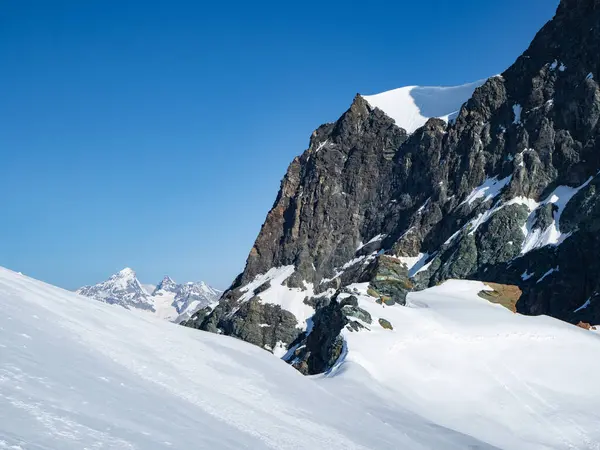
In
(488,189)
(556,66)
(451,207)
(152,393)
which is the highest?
(556,66)

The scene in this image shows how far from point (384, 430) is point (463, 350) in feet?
56.2

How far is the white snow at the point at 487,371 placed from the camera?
92.8 feet

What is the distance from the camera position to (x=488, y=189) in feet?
392

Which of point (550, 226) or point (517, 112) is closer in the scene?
point (550, 226)

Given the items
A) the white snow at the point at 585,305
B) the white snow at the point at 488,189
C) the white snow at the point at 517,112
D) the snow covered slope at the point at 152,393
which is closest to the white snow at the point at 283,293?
the white snow at the point at 488,189

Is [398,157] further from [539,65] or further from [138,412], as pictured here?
[138,412]

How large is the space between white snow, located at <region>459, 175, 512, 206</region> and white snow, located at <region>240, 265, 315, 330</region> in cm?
4569

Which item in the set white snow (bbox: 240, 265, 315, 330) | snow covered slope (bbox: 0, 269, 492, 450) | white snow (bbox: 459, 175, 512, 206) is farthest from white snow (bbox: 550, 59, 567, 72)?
snow covered slope (bbox: 0, 269, 492, 450)

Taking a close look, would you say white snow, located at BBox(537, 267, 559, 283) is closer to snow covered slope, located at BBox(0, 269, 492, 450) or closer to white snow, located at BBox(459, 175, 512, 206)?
white snow, located at BBox(459, 175, 512, 206)

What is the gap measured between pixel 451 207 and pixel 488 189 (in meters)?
10.1

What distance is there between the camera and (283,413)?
1877cm

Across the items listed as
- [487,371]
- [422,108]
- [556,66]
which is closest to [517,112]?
[556,66]

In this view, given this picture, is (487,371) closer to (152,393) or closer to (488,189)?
(152,393)

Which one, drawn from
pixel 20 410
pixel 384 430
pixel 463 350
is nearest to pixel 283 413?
pixel 384 430
